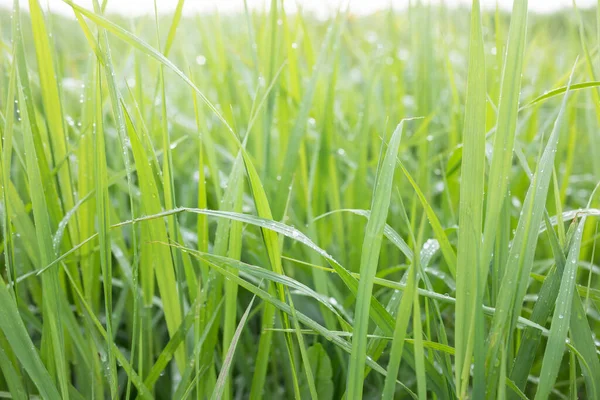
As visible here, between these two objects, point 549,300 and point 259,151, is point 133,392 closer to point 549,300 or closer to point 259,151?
point 259,151

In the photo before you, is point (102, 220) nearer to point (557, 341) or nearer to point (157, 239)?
point (157, 239)

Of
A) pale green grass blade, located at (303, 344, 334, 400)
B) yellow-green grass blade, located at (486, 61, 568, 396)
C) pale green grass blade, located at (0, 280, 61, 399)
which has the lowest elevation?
pale green grass blade, located at (303, 344, 334, 400)

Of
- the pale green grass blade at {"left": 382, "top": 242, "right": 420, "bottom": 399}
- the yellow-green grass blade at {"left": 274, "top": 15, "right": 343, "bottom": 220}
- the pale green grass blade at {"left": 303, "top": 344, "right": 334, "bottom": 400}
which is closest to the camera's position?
the pale green grass blade at {"left": 382, "top": 242, "right": 420, "bottom": 399}

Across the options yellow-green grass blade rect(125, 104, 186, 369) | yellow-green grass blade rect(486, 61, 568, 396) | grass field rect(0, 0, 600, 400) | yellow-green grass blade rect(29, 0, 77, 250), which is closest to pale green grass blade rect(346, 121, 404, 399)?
grass field rect(0, 0, 600, 400)

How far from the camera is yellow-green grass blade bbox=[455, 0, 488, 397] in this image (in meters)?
0.43

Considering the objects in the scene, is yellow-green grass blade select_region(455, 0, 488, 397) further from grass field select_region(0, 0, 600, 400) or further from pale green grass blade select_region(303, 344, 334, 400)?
pale green grass blade select_region(303, 344, 334, 400)

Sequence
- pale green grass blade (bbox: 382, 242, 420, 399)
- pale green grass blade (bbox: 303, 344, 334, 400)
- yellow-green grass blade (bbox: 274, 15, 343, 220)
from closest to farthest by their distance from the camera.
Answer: pale green grass blade (bbox: 382, 242, 420, 399), pale green grass blade (bbox: 303, 344, 334, 400), yellow-green grass blade (bbox: 274, 15, 343, 220)

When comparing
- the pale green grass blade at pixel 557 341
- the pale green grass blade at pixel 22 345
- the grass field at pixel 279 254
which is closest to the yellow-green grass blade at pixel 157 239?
the grass field at pixel 279 254

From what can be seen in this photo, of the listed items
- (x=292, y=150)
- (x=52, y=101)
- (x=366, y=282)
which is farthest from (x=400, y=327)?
(x=52, y=101)

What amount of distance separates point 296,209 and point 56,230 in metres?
0.37

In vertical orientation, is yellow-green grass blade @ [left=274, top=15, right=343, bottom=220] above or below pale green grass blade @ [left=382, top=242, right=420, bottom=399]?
above

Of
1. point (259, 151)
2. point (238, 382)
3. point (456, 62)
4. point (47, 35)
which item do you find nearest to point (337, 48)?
point (259, 151)

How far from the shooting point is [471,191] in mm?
432

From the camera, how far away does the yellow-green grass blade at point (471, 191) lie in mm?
427
